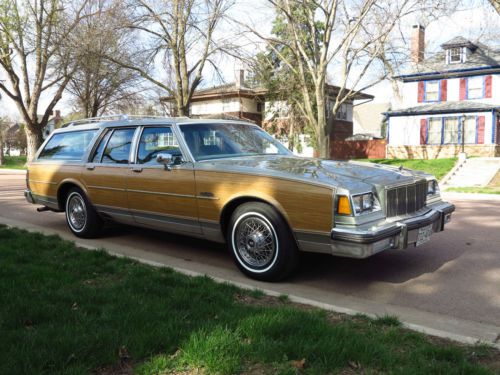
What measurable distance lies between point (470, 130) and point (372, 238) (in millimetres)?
29589

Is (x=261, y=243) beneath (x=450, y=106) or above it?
beneath

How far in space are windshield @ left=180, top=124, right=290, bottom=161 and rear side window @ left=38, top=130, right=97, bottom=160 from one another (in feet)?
6.45

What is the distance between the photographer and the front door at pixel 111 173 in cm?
634

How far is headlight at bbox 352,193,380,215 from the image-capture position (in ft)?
14.3

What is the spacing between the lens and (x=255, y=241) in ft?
16.1

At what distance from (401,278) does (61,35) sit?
25.5m

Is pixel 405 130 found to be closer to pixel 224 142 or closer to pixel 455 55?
pixel 455 55

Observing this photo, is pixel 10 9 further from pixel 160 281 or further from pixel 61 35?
pixel 160 281

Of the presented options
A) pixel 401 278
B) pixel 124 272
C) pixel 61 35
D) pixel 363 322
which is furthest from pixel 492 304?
pixel 61 35

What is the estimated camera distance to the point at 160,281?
4.56 metres

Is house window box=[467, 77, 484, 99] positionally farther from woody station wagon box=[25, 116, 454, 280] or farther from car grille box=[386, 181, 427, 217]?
car grille box=[386, 181, 427, 217]

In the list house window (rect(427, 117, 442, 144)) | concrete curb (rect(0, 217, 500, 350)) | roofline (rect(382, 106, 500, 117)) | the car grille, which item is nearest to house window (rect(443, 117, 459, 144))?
house window (rect(427, 117, 442, 144))

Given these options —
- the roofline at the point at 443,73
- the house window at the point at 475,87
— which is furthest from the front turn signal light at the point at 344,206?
the house window at the point at 475,87

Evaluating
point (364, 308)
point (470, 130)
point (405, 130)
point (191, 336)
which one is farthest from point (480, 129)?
point (191, 336)
